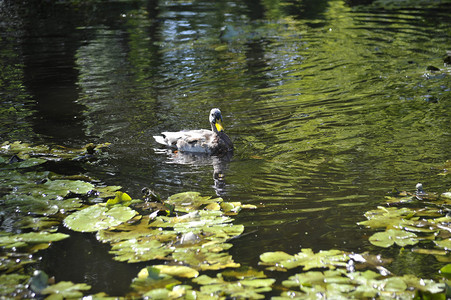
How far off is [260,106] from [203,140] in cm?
183

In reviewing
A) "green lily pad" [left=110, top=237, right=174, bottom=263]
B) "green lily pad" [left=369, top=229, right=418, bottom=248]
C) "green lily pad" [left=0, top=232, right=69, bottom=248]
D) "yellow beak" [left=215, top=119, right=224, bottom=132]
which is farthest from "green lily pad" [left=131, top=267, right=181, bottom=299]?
"yellow beak" [left=215, top=119, right=224, bottom=132]

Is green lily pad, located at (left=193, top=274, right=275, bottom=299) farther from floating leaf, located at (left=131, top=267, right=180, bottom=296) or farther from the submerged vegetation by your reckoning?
floating leaf, located at (left=131, top=267, right=180, bottom=296)

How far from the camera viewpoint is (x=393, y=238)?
4625 mm

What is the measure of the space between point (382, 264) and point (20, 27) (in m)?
17.4

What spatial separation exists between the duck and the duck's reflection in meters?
0.08

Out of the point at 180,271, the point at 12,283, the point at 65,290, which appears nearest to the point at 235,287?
the point at 180,271

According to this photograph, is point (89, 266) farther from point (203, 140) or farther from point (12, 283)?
point (203, 140)

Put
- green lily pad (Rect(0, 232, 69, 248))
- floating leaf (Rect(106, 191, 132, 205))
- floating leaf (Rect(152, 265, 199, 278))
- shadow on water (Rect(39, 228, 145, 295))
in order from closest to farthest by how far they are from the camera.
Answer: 1. floating leaf (Rect(152, 265, 199, 278))
2. shadow on water (Rect(39, 228, 145, 295))
3. green lily pad (Rect(0, 232, 69, 248))
4. floating leaf (Rect(106, 191, 132, 205))

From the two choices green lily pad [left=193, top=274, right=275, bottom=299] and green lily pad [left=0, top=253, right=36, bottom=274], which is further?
green lily pad [left=0, top=253, right=36, bottom=274]

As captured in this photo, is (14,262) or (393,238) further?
(393,238)

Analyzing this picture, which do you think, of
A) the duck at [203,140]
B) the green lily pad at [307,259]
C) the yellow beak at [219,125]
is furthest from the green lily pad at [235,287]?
the yellow beak at [219,125]

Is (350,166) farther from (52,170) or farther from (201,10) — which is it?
(201,10)

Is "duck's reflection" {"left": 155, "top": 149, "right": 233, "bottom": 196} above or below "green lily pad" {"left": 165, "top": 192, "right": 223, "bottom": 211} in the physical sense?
below

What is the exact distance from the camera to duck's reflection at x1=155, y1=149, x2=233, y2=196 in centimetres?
711
